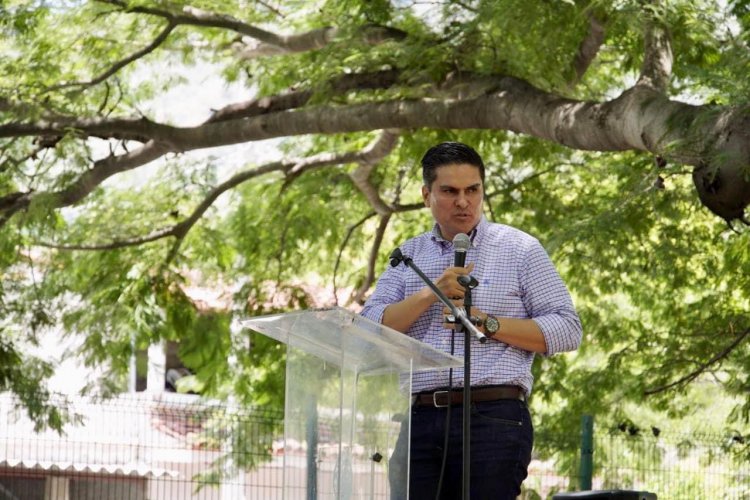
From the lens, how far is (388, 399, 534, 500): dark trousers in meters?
3.27

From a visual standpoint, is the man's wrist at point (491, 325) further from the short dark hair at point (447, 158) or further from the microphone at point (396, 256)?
the short dark hair at point (447, 158)

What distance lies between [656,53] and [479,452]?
4074mm

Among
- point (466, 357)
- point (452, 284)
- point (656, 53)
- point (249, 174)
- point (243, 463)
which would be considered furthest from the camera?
point (249, 174)

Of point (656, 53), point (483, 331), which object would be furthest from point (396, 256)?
point (656, 53)

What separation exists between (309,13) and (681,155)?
5264mm

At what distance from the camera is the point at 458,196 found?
11.2 ft

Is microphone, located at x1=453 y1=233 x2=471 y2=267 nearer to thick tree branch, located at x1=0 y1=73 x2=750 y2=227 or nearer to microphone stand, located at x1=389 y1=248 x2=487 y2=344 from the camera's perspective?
microphone stand, located at x1=389 y1=248 x2=487 y2=344

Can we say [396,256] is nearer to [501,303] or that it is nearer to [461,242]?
[461,242]

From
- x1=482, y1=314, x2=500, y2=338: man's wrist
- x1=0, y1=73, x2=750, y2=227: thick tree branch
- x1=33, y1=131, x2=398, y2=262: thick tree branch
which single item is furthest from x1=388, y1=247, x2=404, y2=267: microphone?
x1=33, y1=131, x2=398, y2=262: thick tree branch

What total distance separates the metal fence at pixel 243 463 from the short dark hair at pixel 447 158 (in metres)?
6.13

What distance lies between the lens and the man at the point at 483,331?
327 cm

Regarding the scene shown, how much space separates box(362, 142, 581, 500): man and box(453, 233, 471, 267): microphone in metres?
0.03

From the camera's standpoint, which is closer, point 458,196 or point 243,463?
point 458,196

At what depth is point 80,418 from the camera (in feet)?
35.0
